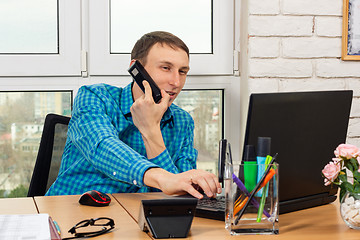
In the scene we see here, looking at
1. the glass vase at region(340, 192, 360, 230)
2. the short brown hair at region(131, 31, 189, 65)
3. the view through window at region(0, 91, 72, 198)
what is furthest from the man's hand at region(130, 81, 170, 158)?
the glass vase at region(340, 192, 360, 230)

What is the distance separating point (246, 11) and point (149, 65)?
535mm

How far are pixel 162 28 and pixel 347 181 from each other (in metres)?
1.26

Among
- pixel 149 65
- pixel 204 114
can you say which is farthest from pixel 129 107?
pixel 204 114

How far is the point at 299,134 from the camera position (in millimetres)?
1114

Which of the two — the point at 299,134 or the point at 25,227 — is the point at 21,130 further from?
the point at 299,134

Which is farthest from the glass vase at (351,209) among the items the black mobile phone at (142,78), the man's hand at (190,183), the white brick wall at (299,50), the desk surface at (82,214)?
the white brick wall at (299,50)

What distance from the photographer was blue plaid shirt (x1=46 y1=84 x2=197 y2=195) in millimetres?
1386

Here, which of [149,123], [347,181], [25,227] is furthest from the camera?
[149,123]

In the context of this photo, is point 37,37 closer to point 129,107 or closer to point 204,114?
point 129,107

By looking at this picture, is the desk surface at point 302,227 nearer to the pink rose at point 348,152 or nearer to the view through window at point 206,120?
the pink rose at point 348,152

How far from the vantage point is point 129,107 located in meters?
1.70

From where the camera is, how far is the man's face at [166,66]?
5.57 ft

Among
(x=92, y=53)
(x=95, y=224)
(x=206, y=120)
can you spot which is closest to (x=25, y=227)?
(x=95, y=224)

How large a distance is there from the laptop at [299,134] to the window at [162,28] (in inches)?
37.8
